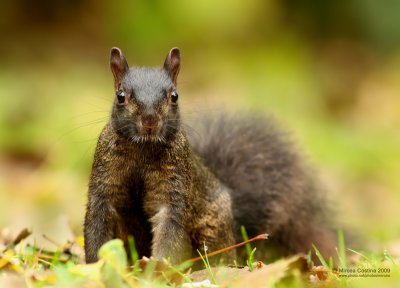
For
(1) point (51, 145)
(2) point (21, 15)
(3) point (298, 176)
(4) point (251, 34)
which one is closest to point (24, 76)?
(2) point (21, 15)

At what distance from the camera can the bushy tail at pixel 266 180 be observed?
552 centimetres

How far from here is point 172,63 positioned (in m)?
4.59

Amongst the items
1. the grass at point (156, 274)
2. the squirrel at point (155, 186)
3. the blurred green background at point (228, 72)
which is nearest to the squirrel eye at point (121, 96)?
the squirrel at point (155, 186)

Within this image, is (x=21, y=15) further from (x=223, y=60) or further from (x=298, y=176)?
(x=298, y=176)

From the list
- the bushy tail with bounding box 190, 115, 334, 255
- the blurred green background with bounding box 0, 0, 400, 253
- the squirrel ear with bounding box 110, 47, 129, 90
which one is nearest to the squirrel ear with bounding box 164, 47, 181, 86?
the squirrel ear with bounding box 110, 47, 129, 90

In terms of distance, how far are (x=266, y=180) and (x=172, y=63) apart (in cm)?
138

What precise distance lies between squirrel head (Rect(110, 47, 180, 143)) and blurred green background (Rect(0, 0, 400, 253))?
14.4ft

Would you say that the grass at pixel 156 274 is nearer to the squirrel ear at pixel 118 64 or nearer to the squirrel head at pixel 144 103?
the squirrel head at pixel 144 103

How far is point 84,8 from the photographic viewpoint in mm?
12945

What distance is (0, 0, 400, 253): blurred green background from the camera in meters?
9.73

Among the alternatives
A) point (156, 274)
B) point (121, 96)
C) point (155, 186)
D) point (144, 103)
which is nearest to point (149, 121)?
point (144, 103)

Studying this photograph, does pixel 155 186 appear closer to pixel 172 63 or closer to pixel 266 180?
pixel 172 63

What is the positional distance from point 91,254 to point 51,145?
5.35m

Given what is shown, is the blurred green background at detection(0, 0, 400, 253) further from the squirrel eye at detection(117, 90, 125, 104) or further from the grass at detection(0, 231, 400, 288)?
the grass at detection(0, 231, 400, 288)
